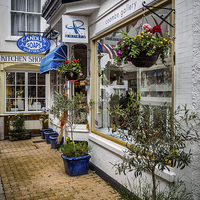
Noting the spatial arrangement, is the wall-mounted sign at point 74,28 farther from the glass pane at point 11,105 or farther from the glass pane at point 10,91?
the glass pane at point 11,105

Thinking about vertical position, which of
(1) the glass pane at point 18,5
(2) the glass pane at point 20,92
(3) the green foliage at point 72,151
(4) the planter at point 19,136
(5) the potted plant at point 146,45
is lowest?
(4) the planter at point 19,136

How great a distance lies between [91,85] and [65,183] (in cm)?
255

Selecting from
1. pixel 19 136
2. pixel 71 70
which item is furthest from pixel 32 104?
pixel 71 70

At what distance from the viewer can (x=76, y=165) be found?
Answer: 5672 mm

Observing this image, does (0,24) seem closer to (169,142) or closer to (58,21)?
(58,21)

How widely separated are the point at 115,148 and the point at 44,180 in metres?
→ 1.86

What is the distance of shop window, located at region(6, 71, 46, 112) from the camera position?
1080cm

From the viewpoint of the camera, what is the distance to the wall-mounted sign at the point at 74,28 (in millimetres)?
6059

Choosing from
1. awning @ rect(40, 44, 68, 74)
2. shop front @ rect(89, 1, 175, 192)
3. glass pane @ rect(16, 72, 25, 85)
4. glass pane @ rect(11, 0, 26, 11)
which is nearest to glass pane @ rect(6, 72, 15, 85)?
glass pane @ rect(16, 72, 25, 85)

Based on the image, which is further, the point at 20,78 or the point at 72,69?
the point at 20,78

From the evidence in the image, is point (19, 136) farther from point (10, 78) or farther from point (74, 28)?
point (74, 28)

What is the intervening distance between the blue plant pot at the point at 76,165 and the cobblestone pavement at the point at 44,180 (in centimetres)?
12

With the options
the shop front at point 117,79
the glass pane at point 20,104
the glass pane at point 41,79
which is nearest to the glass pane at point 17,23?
the glass pane at point 41,79

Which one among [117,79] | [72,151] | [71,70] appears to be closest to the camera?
[117,79]
